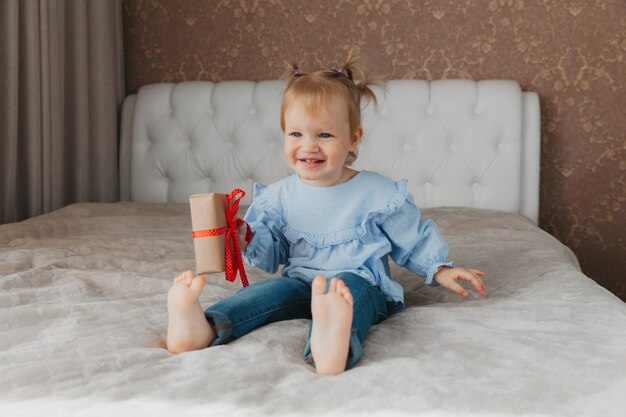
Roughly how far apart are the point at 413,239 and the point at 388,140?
1384mm

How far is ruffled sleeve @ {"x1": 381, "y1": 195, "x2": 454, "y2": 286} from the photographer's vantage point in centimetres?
157

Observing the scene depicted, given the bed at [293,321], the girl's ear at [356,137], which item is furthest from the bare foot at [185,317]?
the girl's ear at [356,137]

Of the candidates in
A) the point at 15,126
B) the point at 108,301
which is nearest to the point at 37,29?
the point at 15,126

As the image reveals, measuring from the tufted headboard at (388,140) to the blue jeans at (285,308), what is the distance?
139cm

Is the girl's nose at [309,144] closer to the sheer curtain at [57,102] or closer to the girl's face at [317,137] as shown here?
the girl's face at [317,137]

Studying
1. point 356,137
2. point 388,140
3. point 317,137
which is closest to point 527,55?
point 388,140

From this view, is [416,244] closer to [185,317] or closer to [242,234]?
[242,234]

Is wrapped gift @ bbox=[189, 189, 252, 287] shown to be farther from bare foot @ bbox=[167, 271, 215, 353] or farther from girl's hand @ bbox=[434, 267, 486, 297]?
girl's hand @ bbox=[434, 267, 486, 297]

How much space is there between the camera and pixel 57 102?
2812mm

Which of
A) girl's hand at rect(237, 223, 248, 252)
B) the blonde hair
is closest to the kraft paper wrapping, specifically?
girl's hand at rect(237, 223, 248, 252)

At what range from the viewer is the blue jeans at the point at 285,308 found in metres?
1.30

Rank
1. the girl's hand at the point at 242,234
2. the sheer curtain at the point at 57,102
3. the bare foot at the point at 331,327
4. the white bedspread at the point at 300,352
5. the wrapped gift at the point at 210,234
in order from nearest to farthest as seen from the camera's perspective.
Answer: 1. the white bedspread at the point at 300,352
2. the bare foot at the point at 331,327
3. the wrapped gift at the point at 210,234
4. the girl's hand at the point at 242,234
5. the sheer curtain at the point at 57,102

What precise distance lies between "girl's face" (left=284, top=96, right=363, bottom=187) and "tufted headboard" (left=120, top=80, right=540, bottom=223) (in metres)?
1.33

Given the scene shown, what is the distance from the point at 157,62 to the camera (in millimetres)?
3289
